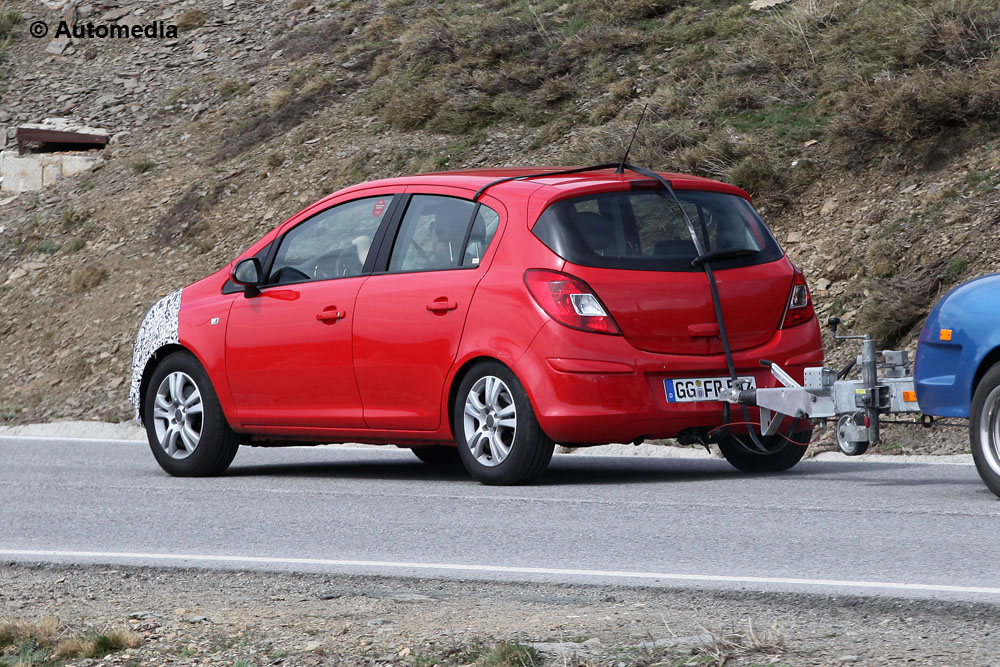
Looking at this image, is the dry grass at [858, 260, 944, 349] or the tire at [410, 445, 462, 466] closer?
the tire at [410, 445, 462, 466]

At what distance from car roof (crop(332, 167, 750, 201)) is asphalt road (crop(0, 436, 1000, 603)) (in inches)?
70.1

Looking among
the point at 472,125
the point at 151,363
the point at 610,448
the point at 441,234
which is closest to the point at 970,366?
the point at 441,234

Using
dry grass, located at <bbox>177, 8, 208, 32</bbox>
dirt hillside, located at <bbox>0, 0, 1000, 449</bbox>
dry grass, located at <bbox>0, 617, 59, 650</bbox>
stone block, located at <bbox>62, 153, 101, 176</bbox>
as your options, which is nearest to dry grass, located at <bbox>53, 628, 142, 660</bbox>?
dry grass, located at <bbox>0, 617, 59, 650</bbox>

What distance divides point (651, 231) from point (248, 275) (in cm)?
294

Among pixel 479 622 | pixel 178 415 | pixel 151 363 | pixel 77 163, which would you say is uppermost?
pixel 77 163

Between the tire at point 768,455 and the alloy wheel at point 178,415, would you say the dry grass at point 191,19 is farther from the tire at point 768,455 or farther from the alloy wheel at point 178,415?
the tire at point 768,455

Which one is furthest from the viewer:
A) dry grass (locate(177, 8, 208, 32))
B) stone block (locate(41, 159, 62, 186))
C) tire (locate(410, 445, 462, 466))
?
dry grass (locate(177, 8, 208, 32))

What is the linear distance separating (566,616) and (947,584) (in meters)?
1.45

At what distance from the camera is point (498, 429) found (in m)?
8.74

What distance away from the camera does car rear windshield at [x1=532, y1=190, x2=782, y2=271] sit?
869 centimetres

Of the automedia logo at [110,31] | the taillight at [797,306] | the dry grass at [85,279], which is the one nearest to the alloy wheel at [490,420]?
the taillight at [797,306]

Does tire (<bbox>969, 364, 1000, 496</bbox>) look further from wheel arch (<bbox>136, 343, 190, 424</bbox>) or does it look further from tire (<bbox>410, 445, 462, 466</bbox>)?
wheel arch (<bbox>136, 343, 190, 424</bbox>)

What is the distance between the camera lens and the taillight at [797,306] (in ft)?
30.1

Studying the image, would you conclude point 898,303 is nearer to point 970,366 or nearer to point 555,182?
point 555,182
